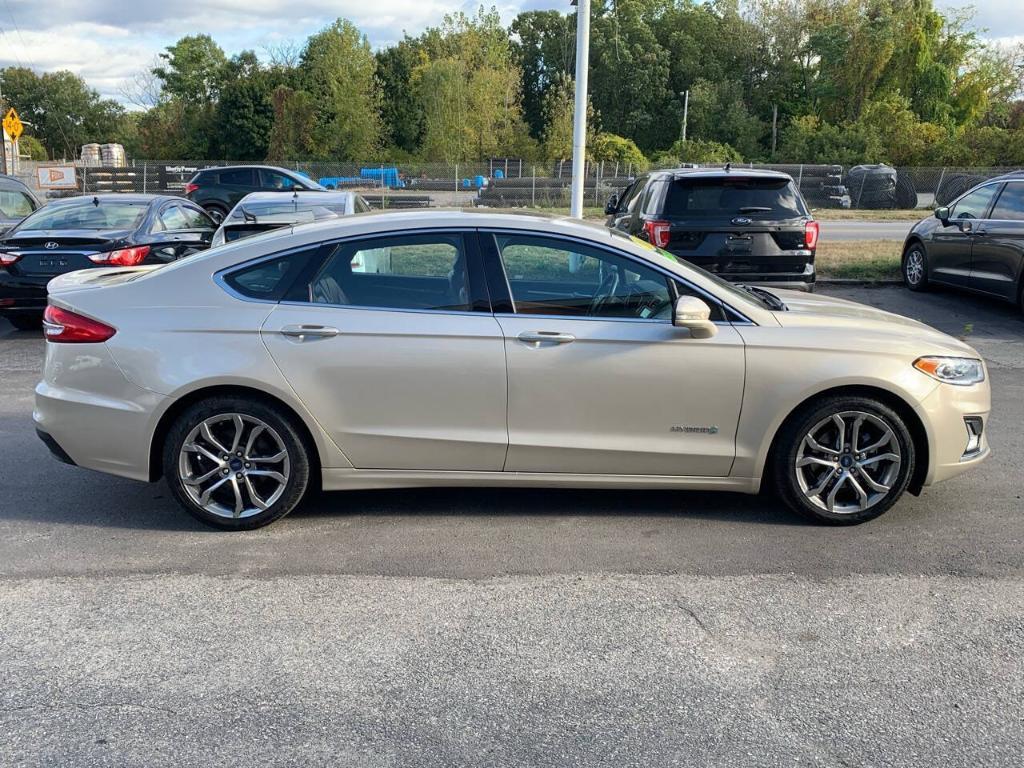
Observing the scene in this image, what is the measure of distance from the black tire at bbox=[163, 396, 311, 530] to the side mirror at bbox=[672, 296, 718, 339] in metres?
2.01

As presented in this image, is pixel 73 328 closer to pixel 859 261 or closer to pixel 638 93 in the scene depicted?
pixel 859 261

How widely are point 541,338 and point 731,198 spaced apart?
18.8ft

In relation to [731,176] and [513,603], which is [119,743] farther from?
[731,176]

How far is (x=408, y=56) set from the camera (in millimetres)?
68875

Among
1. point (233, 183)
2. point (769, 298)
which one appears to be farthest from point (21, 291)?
point (233, 183)

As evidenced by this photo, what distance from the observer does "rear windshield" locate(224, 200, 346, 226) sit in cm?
1168

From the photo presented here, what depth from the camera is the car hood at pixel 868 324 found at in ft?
16.5

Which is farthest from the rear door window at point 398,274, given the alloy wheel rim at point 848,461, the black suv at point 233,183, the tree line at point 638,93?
the tree line at point 638,93

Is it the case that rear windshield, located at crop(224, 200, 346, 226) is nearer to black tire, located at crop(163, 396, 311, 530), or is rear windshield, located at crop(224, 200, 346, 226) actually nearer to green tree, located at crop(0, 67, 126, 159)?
black tire, located at crop(163, 396, 311, 530)

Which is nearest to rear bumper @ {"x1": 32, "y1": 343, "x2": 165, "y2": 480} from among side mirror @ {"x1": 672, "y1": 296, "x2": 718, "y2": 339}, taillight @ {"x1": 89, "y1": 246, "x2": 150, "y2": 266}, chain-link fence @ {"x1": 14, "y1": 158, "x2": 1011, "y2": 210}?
side mirror @ {"x1": 672, "y1": 296, "x2": 718, "y2": 339}

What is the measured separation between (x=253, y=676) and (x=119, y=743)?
529mm

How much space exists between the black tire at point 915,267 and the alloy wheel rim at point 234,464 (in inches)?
432

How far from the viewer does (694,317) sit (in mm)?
4711

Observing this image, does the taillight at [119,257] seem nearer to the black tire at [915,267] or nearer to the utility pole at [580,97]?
the utility pole at [580,97]
